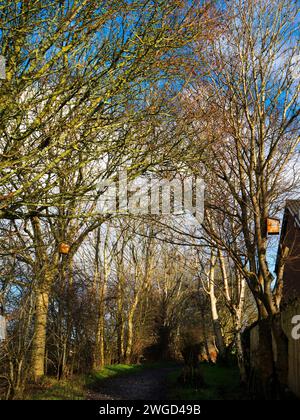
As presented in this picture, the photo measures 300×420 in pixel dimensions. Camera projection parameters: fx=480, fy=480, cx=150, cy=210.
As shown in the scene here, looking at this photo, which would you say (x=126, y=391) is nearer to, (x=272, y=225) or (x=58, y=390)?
(x=58, y=390)

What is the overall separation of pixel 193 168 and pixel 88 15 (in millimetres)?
3487

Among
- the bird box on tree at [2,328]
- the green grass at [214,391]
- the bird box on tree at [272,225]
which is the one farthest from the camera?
the green grass at [214,391]

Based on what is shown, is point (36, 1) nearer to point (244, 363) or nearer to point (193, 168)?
point (193, 168)

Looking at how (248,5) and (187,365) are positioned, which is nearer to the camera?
(248,5)

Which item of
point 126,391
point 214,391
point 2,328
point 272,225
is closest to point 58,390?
point 126,391

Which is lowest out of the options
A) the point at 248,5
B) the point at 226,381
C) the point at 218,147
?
the point at 226,381

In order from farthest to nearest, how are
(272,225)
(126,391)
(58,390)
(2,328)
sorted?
1. (126,391)
2. (58,390)
3. (272,225)
4. (2,328)

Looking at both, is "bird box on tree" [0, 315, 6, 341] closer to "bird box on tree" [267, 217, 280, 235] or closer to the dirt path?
the dirt path

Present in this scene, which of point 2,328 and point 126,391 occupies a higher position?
point 2,328

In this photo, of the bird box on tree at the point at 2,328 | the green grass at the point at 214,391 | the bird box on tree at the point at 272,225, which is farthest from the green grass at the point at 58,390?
the bird box on tree at the point at 272,225

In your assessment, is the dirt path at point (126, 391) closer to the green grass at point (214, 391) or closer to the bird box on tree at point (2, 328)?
the green grass at point (214, 391)

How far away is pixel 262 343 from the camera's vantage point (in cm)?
920

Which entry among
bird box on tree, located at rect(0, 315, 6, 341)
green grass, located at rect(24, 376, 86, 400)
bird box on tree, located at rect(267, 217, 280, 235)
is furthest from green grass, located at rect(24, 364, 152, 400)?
bird box on tree, located at rect(267, 217, 280, 235)

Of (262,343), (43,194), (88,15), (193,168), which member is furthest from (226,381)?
(88,15)
